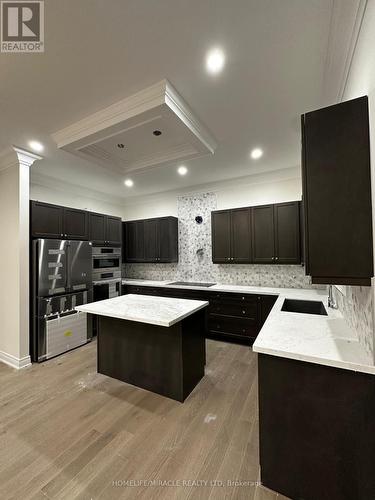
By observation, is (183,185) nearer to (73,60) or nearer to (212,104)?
(212,104)

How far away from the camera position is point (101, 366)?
2730mm

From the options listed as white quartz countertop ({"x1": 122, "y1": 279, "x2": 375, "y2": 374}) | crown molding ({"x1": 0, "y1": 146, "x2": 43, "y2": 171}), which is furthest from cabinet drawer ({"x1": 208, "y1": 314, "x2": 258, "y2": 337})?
crown molding ({"x1": 0, "y1": 146, "x2": 43, "y2": 171})

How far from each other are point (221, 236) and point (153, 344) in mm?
2353

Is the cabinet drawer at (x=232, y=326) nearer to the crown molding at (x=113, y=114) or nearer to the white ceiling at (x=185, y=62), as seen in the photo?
the white ceiling at (x=185, y=62)

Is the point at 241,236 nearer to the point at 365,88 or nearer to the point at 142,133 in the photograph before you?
the point at 142,133

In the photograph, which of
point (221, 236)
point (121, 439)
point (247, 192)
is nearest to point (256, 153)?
point (247, 192)

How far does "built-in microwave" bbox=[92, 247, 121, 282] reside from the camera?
4108 mm

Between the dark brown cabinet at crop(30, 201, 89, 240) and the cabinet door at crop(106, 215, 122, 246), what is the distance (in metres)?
0.51

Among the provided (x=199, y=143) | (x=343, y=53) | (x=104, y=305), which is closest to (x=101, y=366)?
(x=104, y=305)

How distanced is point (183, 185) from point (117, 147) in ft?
6.85

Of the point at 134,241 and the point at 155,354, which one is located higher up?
the point at 134,241

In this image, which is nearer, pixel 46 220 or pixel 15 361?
pixel 15 361

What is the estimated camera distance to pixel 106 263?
4387 mm

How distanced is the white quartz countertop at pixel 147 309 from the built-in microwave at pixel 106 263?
5.13ft
